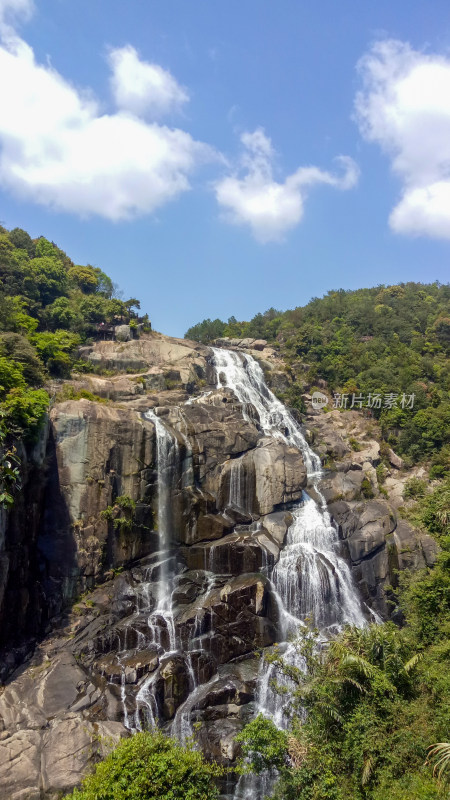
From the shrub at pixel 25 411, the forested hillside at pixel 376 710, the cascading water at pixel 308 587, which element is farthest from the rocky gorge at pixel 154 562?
the forested hillside at pixel 376 710

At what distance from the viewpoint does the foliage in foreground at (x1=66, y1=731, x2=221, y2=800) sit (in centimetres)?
1028

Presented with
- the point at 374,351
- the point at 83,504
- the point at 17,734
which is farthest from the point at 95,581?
the point at 374,351

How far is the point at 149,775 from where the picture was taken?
34.3 ft

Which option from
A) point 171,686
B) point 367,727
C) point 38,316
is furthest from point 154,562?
point 38,316

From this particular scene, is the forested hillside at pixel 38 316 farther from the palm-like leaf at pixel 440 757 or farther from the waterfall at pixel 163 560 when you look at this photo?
the palm-like leaf at pixel 440 757

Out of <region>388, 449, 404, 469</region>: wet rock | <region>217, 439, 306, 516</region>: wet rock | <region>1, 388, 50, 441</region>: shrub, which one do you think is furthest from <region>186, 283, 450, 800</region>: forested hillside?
<region>388, 449, 404, 469</region>: wet rock

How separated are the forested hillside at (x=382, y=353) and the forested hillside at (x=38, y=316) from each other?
58.7 ft

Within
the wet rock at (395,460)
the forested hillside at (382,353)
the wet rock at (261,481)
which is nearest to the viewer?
the wet rock at (261,481)

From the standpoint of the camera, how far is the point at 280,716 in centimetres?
1811

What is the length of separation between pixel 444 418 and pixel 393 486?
8.91 m

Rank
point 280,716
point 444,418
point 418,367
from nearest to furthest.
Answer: point 280,716, point 444,418, point 418,367

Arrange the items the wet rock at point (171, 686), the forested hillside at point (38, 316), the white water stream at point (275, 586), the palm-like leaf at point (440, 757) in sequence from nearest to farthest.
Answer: the palm-like leaf at point (440, 757) → the white water stream at point (275, 586) → the wet rock at point (171, 686) → the forested hillside at point (38, 316)

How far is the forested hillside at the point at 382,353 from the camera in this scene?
39.3 meters

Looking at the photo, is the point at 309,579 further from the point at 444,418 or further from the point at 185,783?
the point at 444,418
